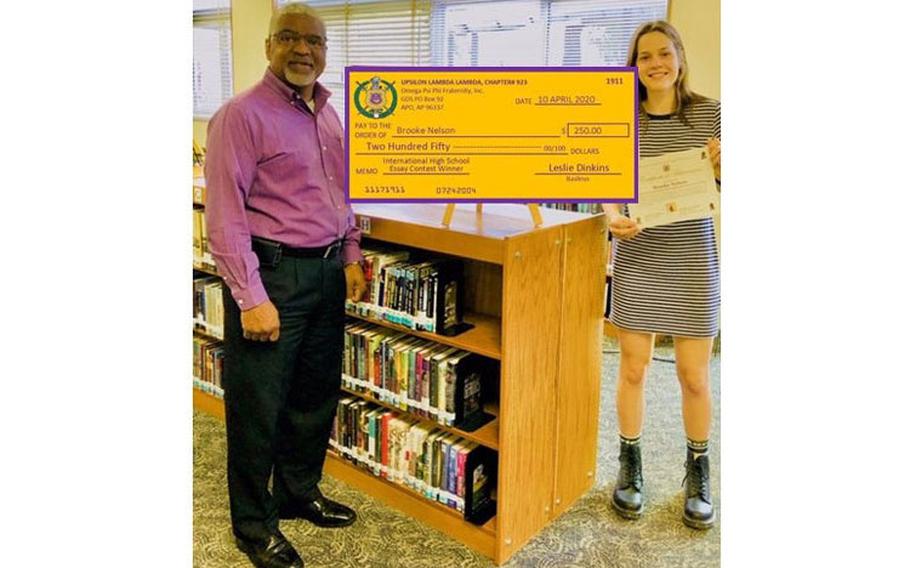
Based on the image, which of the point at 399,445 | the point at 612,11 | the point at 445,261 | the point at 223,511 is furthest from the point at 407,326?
the point at 612,11

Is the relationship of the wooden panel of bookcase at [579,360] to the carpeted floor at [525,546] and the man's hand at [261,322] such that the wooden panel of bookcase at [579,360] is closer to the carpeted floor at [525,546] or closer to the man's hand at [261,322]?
the carpeted floor at [525,546]

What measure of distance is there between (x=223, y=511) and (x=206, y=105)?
1093 mm

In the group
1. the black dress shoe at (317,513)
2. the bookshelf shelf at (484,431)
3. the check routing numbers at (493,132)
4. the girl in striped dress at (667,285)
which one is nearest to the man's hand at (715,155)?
the girl in striped dress at (667,285)

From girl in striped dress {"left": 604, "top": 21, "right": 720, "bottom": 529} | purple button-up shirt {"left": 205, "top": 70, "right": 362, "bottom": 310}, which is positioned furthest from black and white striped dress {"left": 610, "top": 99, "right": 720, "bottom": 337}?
purple button-up shirt {"left": 205, "top": 70, "right": 362, "bottom": 310}

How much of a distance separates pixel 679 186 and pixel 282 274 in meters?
0.90

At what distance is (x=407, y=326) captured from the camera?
2.09 metres

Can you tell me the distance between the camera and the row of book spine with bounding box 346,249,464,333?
2.03m

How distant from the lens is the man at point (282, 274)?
168cm

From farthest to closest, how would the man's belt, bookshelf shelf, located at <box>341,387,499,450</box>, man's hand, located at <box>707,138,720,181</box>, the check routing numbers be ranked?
bookshelf shelf, located at <box>341,387,499,450</box> < the man's belt < man's hand, located at <box>707,138,720,181</box> < the check routing numbers

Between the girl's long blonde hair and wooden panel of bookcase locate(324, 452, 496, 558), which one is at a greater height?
the girl's long blonde hair

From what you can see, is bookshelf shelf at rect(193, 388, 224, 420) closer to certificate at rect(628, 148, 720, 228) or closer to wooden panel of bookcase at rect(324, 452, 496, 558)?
wooden panel of bookcase at rect(324, 452, 496, 558)

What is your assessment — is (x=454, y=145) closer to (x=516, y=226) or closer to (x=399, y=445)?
(x=516, y=226)

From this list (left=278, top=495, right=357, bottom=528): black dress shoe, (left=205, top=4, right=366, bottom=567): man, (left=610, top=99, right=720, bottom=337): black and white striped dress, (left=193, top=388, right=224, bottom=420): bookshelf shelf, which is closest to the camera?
(left=205, top=4, right=366, bottom=567): man

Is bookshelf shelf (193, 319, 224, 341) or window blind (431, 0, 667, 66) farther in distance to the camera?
bookshelf shelf (193, 319, 224, 341)
